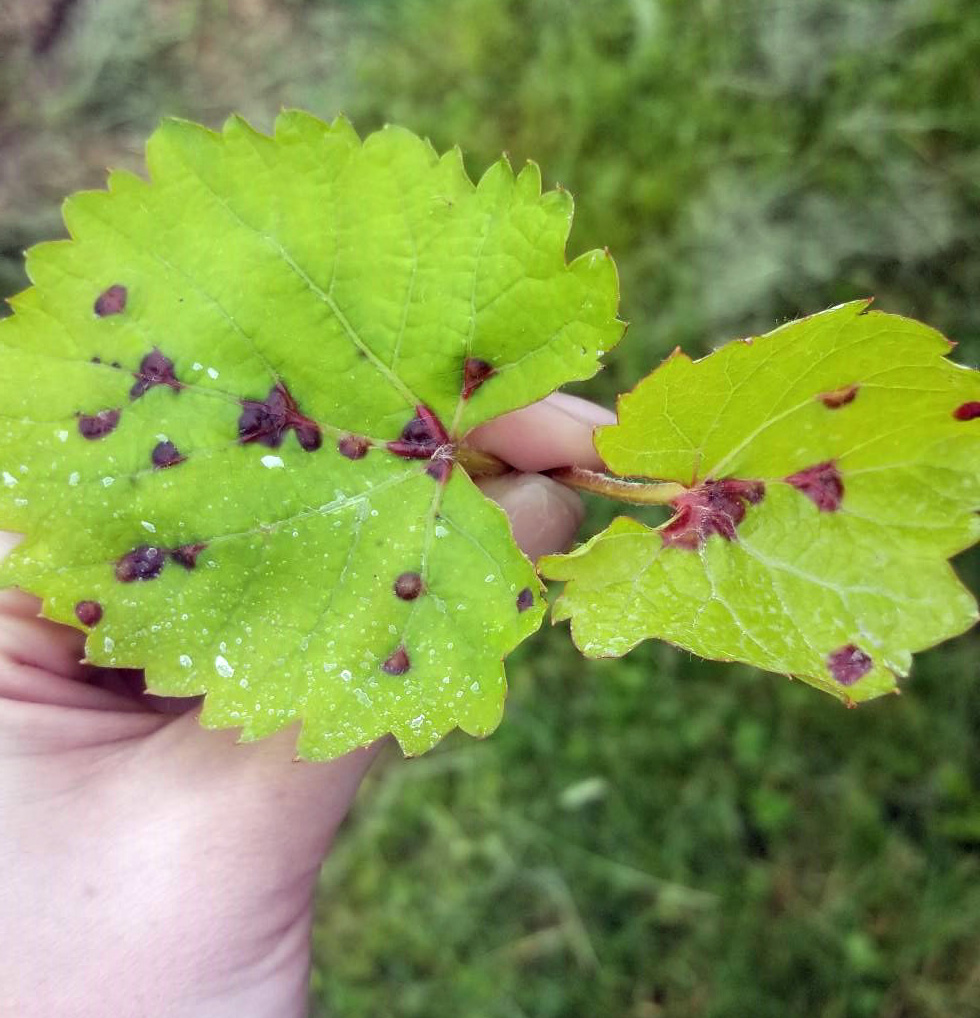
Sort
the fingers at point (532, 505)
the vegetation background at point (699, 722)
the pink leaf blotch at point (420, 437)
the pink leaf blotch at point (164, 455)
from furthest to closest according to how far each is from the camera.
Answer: the vegetation background at point (699, 722) < the fingers at point (532, 505) < the pink leaf blotch at point (420, 437) < the pink leaf blotch at point (164, 455)

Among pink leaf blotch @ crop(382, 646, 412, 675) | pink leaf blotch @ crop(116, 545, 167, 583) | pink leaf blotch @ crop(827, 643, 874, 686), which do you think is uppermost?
pink leaf blotch @ crop(116, 545, 167, 583)

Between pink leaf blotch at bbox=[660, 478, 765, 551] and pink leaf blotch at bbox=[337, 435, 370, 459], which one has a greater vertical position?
pink leaf blotch at bbox=[337, 435, 370, 459]

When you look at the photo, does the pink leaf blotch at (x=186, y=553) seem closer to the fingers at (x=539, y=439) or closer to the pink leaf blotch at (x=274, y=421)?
the pink leaf blotch at (x=274, y=421)

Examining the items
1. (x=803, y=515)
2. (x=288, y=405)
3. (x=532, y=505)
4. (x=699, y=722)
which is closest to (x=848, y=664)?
(x=803, y=515)

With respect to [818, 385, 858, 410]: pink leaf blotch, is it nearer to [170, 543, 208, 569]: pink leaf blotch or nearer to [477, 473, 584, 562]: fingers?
[477, 473, 584, 562]: fingers

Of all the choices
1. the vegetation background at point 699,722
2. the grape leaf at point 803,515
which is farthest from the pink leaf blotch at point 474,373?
the vegetation background at point 699,722

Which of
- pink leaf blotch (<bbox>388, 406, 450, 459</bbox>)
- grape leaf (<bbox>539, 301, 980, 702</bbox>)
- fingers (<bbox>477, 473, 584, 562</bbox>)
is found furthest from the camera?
fingers (<bbox>477, 473, 584, 562</bbox>)

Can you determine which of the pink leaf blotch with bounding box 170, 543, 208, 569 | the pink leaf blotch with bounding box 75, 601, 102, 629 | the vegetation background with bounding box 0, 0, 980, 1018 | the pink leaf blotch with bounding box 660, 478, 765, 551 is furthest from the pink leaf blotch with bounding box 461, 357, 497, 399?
the vegetation background with bounding box 0, 0, 980, 1018
